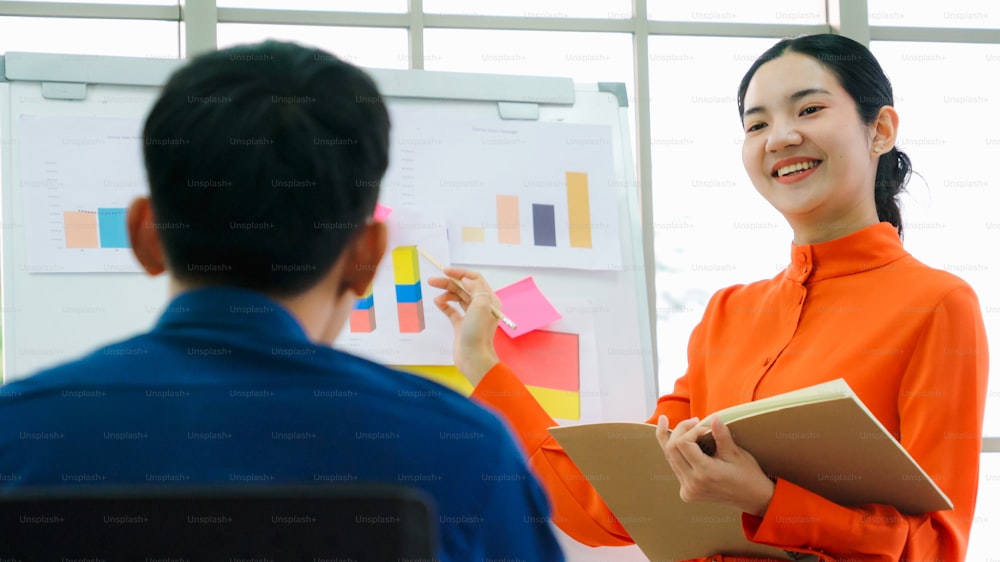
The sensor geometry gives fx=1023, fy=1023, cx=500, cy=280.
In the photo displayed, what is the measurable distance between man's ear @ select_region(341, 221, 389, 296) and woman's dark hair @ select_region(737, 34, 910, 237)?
132 centimetres

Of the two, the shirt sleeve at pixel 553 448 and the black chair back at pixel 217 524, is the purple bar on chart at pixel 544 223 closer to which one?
the shirt sleeve at pixel 553 448

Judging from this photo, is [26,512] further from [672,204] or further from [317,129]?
[672,204]

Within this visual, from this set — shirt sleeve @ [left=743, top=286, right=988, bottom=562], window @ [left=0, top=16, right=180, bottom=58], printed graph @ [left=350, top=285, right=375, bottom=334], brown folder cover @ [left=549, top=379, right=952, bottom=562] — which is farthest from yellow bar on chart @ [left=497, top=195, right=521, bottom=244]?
window @ [left=0, top=16, right=180, bottom=58]

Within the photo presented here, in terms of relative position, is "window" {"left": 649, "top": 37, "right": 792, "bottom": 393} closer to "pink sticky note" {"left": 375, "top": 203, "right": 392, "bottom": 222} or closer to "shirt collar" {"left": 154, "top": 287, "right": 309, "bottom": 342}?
"pink sticky note" {"left": 375, "top": 203, "right": 392, "bottom": 222}

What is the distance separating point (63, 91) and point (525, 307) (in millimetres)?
1107

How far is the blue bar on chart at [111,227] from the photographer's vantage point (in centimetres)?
217

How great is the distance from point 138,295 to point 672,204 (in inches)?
60.7

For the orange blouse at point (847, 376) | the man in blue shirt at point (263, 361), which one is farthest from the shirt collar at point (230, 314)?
the orange blouse at point (847, 376)

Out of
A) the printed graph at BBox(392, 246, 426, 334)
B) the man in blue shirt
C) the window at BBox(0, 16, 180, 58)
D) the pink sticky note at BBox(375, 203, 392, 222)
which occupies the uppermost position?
the window at BBox(0, 16, 180, 58)

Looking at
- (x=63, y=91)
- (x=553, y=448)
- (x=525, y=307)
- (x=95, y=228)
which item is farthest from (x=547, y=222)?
(x=63, y=91)

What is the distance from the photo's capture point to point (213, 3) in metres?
2.78

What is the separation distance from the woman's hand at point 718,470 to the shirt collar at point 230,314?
32.8 inches

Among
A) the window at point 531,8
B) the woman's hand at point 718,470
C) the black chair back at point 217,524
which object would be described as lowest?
the woman's hand at point 718,470

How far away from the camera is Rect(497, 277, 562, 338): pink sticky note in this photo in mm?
2277
